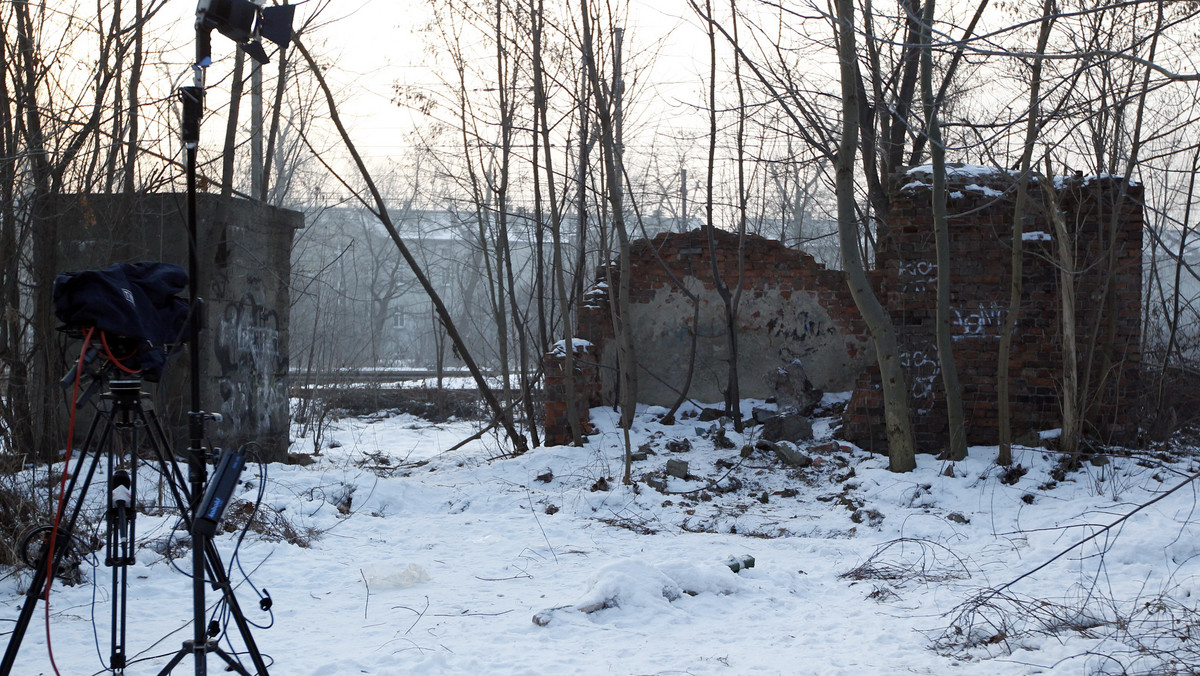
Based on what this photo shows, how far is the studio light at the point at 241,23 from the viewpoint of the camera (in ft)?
10.7

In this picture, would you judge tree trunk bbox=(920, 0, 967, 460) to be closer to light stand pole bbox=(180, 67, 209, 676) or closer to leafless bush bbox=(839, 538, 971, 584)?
leafless bush bbox=(839, 538, 971, 584)

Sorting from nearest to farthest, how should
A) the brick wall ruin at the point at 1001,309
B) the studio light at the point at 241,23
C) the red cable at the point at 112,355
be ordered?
the red cable at the point at 112,355 → the studio light at the point at 241,23 → the brick wall ruin at the point at 1001,309

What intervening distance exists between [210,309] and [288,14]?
19.1ft

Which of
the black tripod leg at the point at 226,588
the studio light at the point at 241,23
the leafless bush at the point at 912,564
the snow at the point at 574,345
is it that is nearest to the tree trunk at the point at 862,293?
the leafless bush at the point at 912,564

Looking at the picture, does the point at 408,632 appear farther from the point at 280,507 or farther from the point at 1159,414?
the point at 1159,414

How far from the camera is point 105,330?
9.73 feet

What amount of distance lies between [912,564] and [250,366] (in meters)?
6.68

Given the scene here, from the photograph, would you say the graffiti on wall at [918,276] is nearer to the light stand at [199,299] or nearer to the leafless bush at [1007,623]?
the leafless bush at [1007,623]

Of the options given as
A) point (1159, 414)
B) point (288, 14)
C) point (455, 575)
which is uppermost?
point (288, 14)

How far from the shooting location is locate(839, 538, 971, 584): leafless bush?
551 centimetres

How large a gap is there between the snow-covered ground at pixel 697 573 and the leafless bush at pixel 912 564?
24mm

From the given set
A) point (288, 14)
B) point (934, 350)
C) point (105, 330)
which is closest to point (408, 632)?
point (105, 330)

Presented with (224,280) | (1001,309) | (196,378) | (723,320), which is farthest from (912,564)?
(224,280)

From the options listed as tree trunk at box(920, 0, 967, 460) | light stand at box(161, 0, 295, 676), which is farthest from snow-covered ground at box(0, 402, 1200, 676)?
light stand at box(161, 0, 295, 676)
